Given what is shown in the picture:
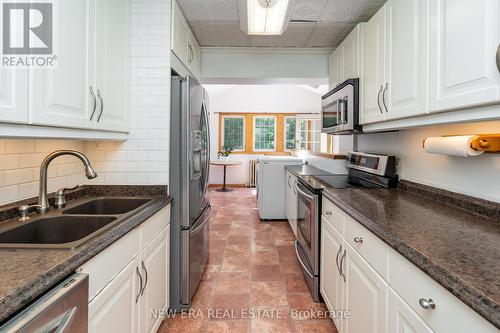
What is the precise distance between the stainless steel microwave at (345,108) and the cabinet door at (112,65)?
1.67 metres

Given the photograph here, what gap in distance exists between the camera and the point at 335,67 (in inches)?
108

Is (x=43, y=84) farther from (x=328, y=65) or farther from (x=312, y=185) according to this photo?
(x=328, y=65)

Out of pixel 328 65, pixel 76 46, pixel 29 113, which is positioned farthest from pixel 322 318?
pixel 328 65

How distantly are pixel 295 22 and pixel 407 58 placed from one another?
4.01 ft

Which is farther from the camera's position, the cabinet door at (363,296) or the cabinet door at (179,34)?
the cabinet door at (179,34)

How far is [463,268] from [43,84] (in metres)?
1.55

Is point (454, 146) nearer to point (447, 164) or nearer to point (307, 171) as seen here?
point (447, 164)

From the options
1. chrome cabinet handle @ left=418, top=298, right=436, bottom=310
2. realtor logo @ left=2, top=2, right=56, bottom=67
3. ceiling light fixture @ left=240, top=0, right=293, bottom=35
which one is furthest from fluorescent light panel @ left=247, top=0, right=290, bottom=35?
chrome cabinet handle @ left=418, top=298, right=436, bottom=310

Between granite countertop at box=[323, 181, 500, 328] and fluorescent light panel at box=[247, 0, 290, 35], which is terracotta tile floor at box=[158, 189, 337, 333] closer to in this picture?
granite countertop at box=[323, 181, 500, 328]

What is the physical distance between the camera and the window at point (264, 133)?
7.19 meters

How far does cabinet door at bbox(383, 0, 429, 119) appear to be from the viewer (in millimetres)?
1290

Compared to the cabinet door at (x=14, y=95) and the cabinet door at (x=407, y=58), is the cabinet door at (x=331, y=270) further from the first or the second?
the cabinet door at (x=14, y=95)

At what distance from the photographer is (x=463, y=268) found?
0.69m

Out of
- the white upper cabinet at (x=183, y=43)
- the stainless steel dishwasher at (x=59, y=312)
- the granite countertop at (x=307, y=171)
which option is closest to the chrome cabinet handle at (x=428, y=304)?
the stainless steel dishwasher at (x=59, y=312)
